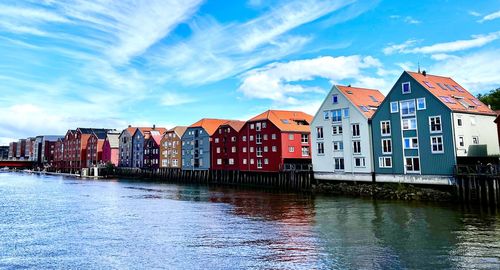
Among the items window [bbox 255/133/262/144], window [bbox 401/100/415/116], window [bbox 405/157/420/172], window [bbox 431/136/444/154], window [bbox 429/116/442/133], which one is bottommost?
window [bbox 405/157/420/172]

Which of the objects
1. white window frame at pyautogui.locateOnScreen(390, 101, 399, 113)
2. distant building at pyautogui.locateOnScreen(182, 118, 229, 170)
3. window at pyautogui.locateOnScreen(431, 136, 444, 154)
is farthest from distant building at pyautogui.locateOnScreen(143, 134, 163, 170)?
window at pyautogui.locateOnScreen(431, 136, 444, 154)

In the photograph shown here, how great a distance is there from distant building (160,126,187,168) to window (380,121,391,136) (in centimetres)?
6055

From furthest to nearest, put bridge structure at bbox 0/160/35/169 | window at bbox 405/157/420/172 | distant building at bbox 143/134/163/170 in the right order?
bridge structure at bbox 0/160/35/169 → distant building at bbox 143/134/163/170 → window at bbox 405/157/420/172

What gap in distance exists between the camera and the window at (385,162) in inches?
1895

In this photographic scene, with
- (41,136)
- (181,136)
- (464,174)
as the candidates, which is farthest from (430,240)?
(41,136)

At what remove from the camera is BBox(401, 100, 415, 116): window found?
4622cm

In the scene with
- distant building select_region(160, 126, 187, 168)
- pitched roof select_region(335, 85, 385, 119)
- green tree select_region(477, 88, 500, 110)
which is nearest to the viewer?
pitched roof select_region(335, 85, 385, 119)

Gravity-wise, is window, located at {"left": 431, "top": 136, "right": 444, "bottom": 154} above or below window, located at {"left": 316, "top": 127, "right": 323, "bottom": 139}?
below

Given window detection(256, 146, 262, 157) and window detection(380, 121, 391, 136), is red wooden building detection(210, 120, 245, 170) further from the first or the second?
window detection(380, 121, 391, 136)

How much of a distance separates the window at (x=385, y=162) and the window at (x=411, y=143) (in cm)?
291

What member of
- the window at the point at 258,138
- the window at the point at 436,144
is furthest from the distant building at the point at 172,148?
the window at the point at 436,144

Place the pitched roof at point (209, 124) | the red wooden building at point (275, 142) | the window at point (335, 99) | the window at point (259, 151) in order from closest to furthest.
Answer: the window at point (335, 99), the red wooden building at point (275, 142), the window at point (259, 151), the pitched roof at point (209, 124)

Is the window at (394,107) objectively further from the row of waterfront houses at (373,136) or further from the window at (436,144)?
the window at (436,144)

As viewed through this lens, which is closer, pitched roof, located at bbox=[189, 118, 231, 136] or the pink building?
pitched roof, located at bbox=[189, 118, 231, 136]
